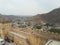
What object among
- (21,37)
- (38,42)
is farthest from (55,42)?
(21,37)

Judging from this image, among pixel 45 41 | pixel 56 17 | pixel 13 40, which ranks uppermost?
pixel 56 17

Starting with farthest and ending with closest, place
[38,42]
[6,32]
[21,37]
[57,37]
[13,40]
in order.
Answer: [6,32] → [13,40] → [21,37] → [38,42] → [57,37]

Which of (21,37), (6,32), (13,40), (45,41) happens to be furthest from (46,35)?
(6,32)

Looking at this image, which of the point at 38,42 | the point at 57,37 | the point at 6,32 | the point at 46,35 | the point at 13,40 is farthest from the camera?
the point at 6,32

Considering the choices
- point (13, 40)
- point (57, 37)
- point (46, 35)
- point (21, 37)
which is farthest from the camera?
point (13, 40)

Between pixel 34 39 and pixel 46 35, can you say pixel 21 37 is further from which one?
pixel 46 35

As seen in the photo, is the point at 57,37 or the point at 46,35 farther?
the point at 46,35

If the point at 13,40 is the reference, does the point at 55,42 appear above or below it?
above

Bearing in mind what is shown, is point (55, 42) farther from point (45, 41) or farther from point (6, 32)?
point (6, 32)

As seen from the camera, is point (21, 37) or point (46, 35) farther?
point (21, 37)
